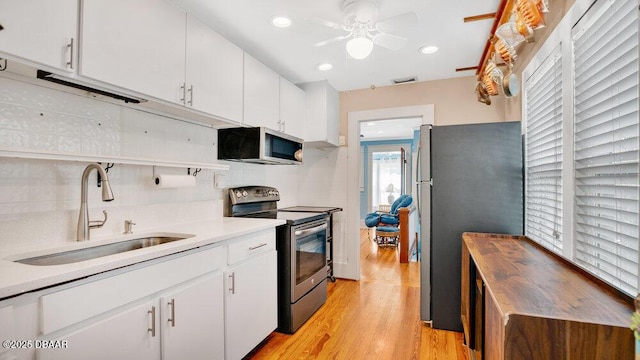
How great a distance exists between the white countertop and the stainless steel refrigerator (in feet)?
4.57

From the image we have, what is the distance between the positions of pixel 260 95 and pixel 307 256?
1.45m

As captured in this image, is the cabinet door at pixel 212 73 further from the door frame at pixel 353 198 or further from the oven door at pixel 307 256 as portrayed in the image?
the door frame at pixel 353 198

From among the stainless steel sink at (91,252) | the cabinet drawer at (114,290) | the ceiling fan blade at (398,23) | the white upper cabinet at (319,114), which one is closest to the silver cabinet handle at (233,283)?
the cabinet drawer at (114,290)

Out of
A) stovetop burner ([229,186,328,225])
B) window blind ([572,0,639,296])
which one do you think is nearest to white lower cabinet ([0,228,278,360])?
stovetop burner ([229,186,328,225])

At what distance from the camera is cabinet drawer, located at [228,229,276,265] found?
1837mm

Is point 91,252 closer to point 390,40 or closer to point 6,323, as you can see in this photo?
point 6,323

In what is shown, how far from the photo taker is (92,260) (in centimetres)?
114

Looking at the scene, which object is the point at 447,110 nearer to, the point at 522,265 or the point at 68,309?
the point at 522,265

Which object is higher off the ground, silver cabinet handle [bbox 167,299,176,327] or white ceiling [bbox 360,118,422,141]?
white ceiling [bbox 360,118,422,141]

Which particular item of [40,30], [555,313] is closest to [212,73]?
[40,30]

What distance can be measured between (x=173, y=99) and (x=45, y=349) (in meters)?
1.29

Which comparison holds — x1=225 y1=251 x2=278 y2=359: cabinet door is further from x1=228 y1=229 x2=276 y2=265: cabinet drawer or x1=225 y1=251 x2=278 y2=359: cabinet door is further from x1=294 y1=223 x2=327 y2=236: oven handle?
x1=294 y1=223 x2=327 y2=236: oven handle

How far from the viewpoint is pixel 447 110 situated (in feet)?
11.0

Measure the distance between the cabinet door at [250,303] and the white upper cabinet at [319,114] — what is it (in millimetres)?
1550
